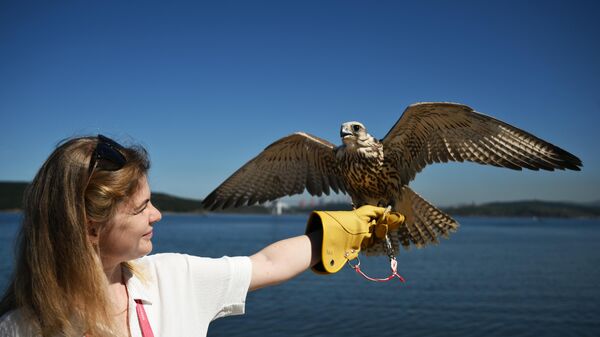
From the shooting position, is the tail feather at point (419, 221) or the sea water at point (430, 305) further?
the sea water at point (430, 305)

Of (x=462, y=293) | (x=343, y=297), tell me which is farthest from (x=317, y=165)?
(x=462, y=293)

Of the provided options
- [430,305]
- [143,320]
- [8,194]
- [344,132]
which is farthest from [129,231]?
[8,194]

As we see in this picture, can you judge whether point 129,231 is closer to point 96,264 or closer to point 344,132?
point 96,264

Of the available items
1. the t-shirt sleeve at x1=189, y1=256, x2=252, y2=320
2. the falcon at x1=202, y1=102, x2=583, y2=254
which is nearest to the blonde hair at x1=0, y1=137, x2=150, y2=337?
the t-shirt sleeve at x1=189, y1=256, x2=252, y2=320

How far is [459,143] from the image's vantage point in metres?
4.13

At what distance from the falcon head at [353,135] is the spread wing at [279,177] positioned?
A: 505mm

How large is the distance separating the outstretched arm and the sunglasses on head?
775 millimetres

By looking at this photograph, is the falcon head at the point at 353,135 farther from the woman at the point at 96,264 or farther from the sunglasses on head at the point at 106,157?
the sunglasses on head at the point at 106,157

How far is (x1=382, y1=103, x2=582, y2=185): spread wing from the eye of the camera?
3.71 m

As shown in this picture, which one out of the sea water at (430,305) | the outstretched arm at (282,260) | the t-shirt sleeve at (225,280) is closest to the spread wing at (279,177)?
the outstretched arm at (282,260)

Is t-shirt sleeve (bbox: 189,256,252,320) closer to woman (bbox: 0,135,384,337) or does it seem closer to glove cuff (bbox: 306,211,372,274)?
woman (bbox: 0,135,384,337)

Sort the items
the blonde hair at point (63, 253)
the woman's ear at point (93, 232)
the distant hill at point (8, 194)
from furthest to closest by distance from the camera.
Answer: the distant hill at point (8, 194) → the woman's ear at point (93, 232) → the blonde hair at point (63, 253)

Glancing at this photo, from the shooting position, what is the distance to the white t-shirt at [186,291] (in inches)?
76.0

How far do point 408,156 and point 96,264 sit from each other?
3.11 metres
